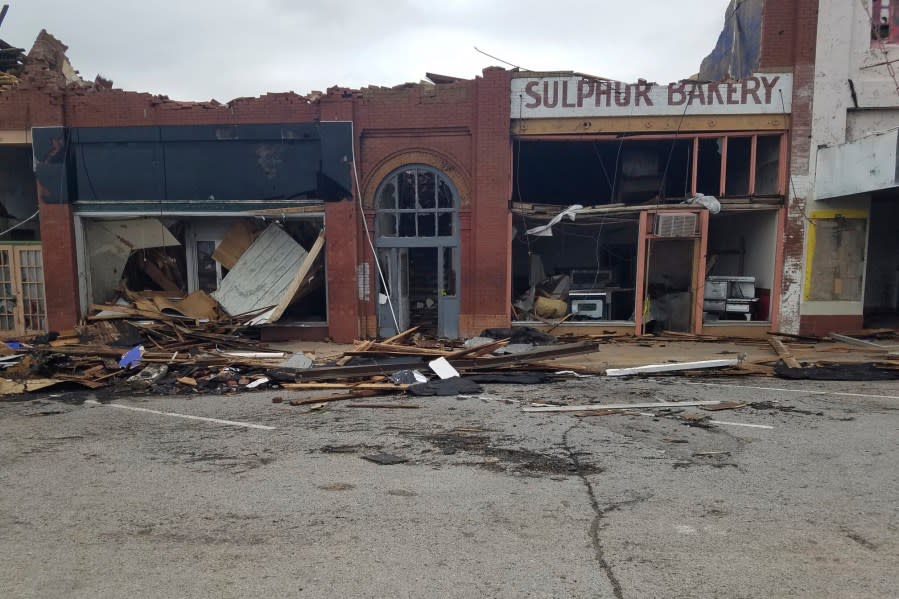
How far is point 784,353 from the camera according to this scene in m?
11.1

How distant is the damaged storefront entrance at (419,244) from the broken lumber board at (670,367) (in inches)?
199

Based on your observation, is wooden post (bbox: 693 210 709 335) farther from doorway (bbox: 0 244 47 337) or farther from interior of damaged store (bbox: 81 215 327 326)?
doorway (bbox: 0 244 47 337)

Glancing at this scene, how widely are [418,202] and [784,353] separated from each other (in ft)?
29.3

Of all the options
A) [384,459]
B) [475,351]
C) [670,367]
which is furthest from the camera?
[475,351]

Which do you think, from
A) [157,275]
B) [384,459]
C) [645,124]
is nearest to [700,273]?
[645,124]

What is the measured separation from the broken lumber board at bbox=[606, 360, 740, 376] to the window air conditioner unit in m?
4.36

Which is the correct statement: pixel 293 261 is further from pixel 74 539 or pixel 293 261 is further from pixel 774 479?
pixel 774 479

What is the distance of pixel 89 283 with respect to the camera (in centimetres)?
1440

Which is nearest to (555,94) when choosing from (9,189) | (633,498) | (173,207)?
(173,207)

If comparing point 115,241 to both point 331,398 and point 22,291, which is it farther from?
point 331,398

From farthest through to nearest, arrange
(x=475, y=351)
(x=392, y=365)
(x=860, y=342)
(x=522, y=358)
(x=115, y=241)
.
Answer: (x=115, y=241) → (x=860, y=342) → (x=475, y=351) → (x=522, y=358) → (x=392, y=365)

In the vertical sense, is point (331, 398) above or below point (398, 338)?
below

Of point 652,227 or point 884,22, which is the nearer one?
point 884,22

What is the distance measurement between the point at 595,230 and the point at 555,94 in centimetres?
426
